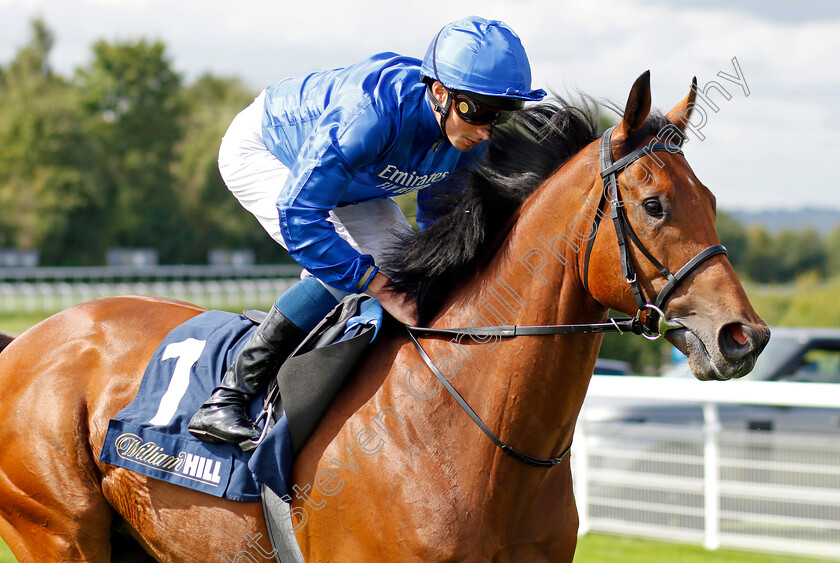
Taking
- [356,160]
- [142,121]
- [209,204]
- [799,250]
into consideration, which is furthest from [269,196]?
[799,250]

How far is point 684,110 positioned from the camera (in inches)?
93.3

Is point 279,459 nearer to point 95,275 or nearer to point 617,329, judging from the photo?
point 617,329

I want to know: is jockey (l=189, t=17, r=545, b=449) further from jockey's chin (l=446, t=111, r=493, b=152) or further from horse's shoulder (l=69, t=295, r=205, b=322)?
horse's shoulder (l=69, t=295, r=205, b=322)

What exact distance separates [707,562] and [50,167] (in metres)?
32.0

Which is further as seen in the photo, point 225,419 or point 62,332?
point 62,332

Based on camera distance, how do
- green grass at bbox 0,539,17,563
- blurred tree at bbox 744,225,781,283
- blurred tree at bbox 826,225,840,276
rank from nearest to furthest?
green grass at bbox 0,539,17,563 → blurred tree at bbox 826,225,840,276 → blurred tree at bbox 744,225,781,283

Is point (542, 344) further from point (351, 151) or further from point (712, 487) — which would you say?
point (712, 487)

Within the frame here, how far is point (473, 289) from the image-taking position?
2490 millimetres

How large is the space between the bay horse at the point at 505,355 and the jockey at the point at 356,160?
0.17 meters

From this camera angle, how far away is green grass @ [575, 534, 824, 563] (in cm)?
511

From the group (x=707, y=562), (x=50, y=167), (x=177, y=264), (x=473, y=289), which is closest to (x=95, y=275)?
(x=50, y=167)

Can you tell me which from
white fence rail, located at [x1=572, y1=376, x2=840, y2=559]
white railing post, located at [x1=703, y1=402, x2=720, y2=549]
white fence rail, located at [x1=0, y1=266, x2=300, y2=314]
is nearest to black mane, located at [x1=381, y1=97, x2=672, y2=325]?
white fence rail, located at [x1=572, y1=376, x2=840, y2=559]

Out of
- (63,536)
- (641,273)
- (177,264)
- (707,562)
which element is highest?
(641,273)

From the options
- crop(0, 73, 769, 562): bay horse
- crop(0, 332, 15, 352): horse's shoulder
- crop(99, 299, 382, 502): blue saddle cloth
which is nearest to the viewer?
crop(0, 73, 769, 562): bay horse
